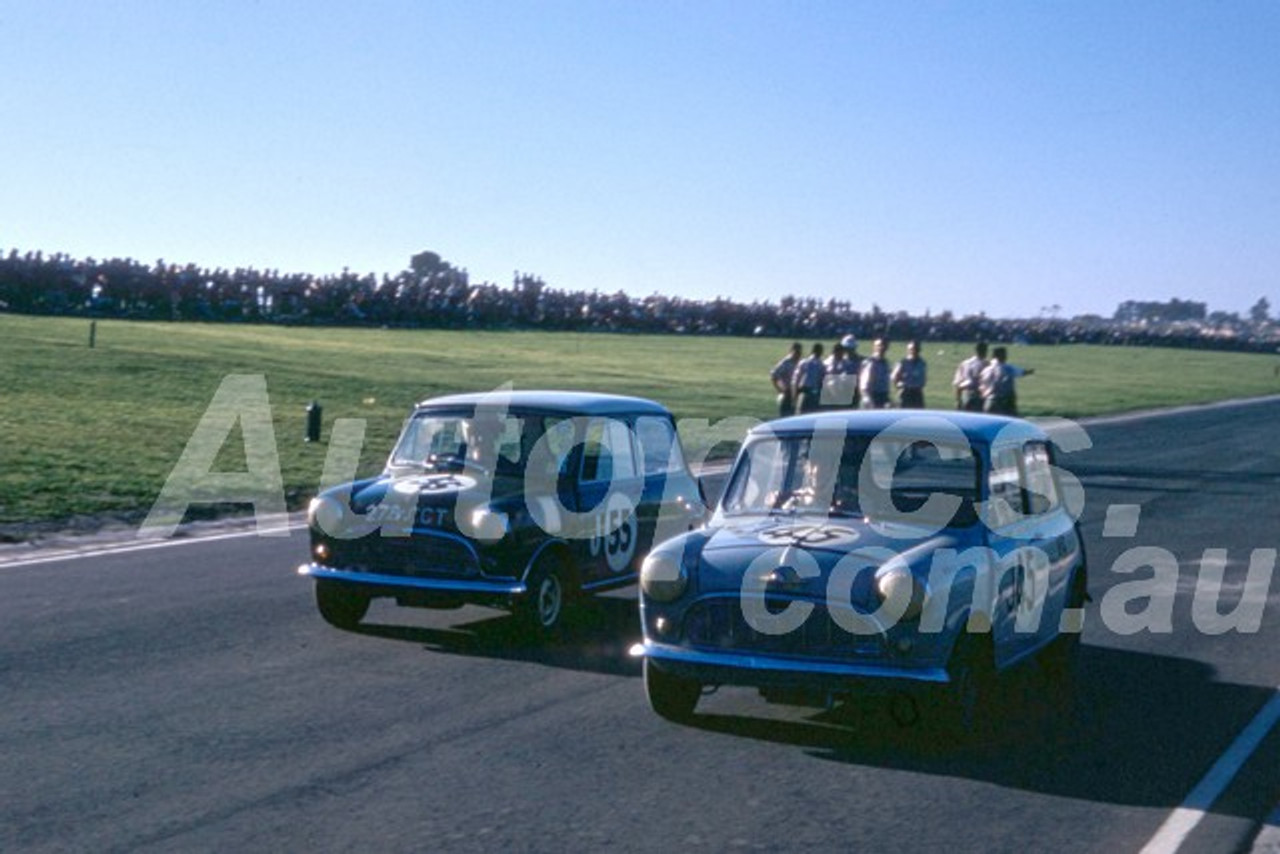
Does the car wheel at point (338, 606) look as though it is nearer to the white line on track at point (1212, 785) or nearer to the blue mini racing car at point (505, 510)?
the blue mini racing car at point (505, 510)

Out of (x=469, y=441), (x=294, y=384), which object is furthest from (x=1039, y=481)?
(x=294, y=384)

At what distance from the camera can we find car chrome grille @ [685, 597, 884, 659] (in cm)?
738

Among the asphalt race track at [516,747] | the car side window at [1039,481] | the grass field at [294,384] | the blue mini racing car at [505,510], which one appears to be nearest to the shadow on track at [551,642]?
the asphalt race track at [516,747]

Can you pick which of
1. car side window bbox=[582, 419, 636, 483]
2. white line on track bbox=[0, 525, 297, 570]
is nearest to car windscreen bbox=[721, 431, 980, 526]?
car side window bbox=[582, 419, 636, 483]

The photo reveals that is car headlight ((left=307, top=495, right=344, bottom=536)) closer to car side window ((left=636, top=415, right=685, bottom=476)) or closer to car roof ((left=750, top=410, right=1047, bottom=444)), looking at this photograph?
car side window ((left=636, top=415, right=685, bottom=476))

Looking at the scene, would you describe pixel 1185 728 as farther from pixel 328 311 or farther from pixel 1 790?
pixel 328 311

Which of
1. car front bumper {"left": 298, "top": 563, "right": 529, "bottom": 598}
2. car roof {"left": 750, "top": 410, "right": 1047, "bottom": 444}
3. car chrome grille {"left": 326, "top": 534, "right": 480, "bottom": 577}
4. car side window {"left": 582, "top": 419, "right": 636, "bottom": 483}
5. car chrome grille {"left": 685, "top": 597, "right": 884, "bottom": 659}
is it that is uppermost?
car roof {"left": 750, "top": 410, "right": 1047, "bottom": 444}

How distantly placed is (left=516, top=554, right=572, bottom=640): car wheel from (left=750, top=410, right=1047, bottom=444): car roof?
5.99ft

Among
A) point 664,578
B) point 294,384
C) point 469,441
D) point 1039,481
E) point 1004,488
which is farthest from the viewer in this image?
point 294,384

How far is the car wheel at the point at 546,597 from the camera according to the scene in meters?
9.86

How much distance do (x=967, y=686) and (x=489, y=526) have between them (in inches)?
128

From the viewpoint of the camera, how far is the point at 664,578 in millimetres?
7789

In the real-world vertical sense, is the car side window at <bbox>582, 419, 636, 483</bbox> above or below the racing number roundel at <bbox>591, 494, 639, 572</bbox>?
above
